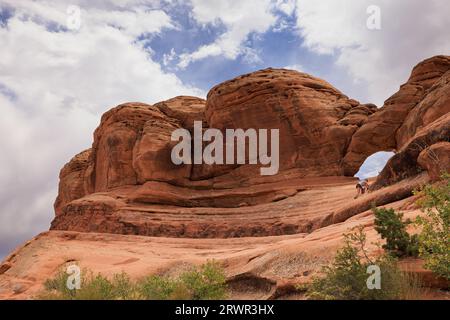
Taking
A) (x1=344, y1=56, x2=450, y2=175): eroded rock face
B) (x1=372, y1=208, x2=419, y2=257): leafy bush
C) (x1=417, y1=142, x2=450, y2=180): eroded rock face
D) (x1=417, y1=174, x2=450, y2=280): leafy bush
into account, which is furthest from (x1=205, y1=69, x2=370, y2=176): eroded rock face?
(x1=417, y1=174, x2=450, y2=280): leafy bush

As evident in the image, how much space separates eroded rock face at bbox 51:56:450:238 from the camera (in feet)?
96.8

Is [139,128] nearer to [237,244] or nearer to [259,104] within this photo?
[259,104]

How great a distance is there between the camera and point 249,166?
35.7 metres

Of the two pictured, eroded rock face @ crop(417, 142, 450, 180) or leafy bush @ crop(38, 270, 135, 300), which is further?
eroded rock face @ crop(417, 142, 450, 180)

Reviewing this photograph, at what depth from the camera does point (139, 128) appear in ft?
130

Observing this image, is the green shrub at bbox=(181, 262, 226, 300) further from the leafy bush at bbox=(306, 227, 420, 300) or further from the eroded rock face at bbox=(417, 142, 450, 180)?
the eroded rock face at bbox=(417, 142, 450, 180)

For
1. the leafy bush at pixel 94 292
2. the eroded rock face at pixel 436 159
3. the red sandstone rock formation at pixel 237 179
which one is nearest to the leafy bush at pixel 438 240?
the red sandstone rock formation at pixel 237 179

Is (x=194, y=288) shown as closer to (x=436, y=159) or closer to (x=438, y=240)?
(x=438, y=240)

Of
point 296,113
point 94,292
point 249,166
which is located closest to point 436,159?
point 94,292

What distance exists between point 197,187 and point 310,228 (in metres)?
14.0

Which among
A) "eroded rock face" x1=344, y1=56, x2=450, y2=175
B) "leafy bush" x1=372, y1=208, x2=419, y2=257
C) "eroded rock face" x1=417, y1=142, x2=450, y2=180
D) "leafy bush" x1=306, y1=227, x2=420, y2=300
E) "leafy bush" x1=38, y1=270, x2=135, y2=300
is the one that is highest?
"eroded rock face" x1=344, y1=56, x2=450, y2=175

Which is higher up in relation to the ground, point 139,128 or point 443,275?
point 139,128

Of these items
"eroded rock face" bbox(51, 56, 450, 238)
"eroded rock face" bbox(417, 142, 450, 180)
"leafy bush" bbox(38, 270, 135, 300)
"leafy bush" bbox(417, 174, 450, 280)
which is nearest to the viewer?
"leafy bush" bbox(417, 174, 450, 280)
